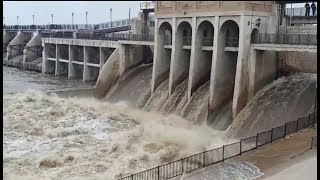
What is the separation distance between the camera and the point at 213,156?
15.1 metres

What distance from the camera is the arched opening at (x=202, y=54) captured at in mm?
24844

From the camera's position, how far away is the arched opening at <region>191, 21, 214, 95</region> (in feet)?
81.5

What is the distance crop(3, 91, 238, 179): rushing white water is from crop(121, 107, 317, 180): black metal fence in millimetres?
1604

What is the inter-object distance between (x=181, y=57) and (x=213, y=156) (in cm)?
1246

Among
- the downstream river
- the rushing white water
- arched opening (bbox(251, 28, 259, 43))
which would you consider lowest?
the rushing white water

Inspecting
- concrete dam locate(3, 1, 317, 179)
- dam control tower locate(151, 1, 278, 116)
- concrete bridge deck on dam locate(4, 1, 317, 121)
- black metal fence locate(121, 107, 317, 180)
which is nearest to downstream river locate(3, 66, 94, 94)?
concrete bridge deck on dam locate(4, 1, 317, 121)

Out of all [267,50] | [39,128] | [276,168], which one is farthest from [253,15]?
[39,128]

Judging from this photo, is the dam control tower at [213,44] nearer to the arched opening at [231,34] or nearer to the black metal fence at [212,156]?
the arched opening at [231,34]

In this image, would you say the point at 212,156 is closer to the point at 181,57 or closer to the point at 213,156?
the point at 213,156

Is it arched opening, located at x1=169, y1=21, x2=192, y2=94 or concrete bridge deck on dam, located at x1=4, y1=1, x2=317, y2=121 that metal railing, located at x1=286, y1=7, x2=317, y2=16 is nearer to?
concrete bridge deck on dam, located at x1=4, y1=1, x2=317, y2=121

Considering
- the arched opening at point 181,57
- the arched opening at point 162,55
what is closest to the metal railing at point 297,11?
the arched opening at point 181,57

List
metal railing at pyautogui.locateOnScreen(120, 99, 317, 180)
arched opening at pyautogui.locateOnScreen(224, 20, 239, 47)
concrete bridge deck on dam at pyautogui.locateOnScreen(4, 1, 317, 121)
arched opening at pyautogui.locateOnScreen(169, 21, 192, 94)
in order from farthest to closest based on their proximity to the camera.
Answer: arched opening at pyautogui.locateOnScreen(169, 21, 192, 94)
arched opening at pyautogui.locateOnScreen(224, 20, 239, 47)
concrete bridge deck on dam at pyautogui.locateOnScreen(4, 1, 317, 121)
metal railing at pyautogui.locateOnScreen(120, 99, 317, 180)

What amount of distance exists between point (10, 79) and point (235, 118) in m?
26.5

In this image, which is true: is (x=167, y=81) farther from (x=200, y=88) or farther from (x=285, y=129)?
(x=285, y=129)
